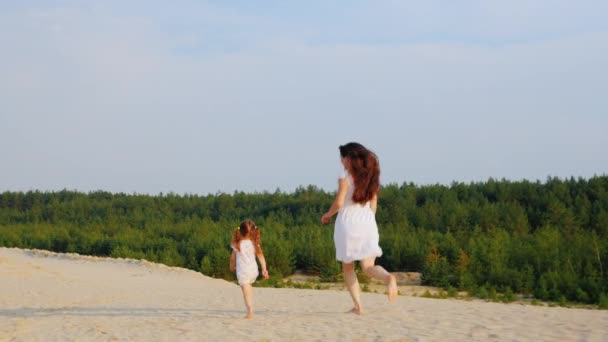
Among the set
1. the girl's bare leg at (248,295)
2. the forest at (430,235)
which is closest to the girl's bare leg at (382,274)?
the girl's bare leg at (248,295)

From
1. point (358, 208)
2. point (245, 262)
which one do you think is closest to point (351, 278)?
point (358, 208)

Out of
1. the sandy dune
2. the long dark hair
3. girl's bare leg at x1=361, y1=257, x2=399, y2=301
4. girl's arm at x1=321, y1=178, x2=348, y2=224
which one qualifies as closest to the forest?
the sandy dune

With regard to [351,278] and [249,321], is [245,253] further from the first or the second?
[351,278]

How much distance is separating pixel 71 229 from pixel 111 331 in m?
27.3

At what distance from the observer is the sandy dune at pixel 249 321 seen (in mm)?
9867

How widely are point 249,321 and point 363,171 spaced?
315 cm

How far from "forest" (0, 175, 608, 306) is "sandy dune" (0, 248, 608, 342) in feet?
18.1

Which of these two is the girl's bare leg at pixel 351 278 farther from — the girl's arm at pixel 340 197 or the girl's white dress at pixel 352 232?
the girl's arm at pixel 340 197

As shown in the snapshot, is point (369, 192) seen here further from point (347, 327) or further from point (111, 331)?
point (111, 331)

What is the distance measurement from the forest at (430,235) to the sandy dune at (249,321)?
5.52 metres

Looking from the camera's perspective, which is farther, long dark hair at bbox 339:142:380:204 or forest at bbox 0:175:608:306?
forest at bbox 0:175:608:306

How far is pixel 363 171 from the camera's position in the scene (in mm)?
9688

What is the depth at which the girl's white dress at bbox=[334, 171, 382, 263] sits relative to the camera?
9680mm

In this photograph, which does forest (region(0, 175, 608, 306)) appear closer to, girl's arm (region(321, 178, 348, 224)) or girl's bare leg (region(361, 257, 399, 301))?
girl's bare leg (region(361, 257, 399, 301))
